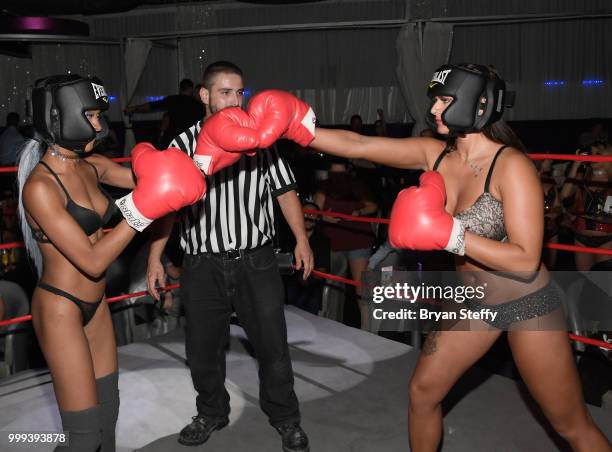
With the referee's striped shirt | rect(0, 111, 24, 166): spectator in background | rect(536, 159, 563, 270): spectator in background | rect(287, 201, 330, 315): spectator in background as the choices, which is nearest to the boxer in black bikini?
the referee's striped shirt

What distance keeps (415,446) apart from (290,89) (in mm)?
9693

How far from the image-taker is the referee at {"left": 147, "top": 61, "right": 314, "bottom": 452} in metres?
2.29

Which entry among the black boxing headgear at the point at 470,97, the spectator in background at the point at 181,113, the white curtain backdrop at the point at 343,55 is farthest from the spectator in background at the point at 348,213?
the white curtain backdrop at the point at 343,55

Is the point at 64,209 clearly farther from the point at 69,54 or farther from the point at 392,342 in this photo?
the point at 69,54

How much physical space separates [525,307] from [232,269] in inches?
42.0

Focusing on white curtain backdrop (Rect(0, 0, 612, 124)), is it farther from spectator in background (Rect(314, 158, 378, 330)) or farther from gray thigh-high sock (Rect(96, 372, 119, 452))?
gray thigh-high sock (Rect(96, 372, 119, 452))

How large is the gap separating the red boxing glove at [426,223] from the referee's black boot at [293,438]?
100cm

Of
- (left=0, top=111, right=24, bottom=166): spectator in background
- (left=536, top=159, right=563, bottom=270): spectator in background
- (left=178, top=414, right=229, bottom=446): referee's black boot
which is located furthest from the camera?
(left=0, top=111, right=24, bottom=166): spectator in background

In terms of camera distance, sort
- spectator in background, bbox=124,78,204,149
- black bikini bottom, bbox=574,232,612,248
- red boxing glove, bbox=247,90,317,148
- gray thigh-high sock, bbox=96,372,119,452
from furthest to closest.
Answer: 1. spectator in background, bbox=124,78,204,149
2. black bikini bottom, bbox=574,232,612,248
3. gray thigh-high sock, bbox=96,372,119,452
4. red boxing glove, bbox=247,90,317,148

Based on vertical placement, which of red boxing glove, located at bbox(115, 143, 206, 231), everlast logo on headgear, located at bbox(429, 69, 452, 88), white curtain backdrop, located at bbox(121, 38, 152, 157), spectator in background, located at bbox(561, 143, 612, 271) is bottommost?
spectator in background, located at bbox(561, 143, 612, 271)

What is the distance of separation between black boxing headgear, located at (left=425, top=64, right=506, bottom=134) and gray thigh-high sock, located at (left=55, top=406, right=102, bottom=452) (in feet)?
4.27

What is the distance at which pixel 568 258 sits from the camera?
5.38 m

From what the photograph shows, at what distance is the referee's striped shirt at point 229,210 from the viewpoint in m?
2.28

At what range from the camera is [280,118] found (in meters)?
1.73
